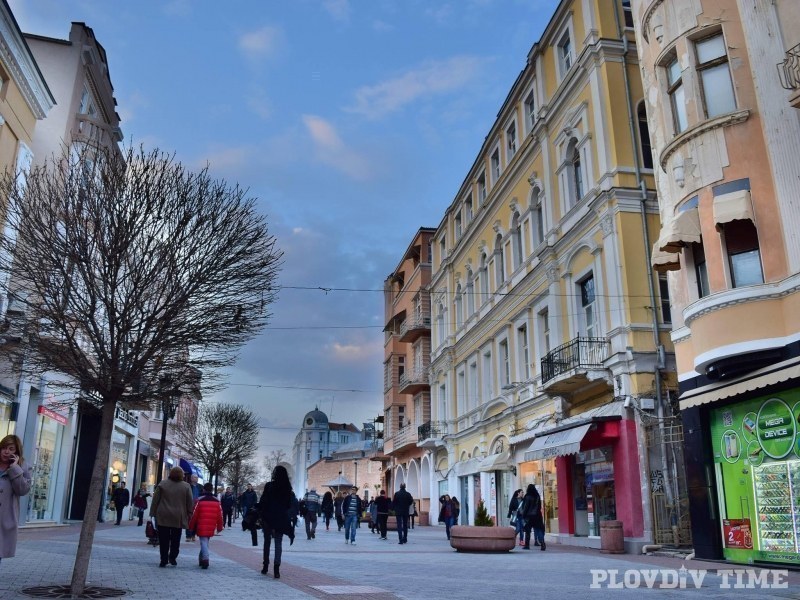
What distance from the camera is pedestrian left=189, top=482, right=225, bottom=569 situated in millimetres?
11805

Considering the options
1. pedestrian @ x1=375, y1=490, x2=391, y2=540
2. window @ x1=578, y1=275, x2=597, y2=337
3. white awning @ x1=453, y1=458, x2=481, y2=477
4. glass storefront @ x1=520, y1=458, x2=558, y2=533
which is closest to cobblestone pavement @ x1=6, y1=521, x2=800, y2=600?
glass storefront @ x1=520, y1=458, x2=558, y2=533

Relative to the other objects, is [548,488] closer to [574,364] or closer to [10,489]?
[574,364]

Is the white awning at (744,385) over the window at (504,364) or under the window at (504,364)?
under

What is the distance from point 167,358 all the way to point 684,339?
1099cm

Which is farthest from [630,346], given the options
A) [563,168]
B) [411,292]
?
[411,292]

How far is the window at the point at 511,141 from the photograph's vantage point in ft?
93.3

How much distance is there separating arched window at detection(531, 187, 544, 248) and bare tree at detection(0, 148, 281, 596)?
1639 centimetres

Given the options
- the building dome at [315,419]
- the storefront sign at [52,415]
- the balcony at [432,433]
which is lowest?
the storefront sign at [52,415]

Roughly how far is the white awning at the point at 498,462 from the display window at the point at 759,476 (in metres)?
11.5

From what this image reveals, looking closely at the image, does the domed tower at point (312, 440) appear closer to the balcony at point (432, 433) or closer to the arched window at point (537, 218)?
the balcony at point (432, 433)

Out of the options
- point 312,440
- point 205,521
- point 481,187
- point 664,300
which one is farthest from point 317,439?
point 205,521

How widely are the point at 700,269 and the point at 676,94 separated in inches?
155

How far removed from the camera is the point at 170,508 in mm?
11492

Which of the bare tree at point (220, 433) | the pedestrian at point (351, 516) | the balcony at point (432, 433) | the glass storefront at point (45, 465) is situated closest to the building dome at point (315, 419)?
the bare tree at point (220, 433)
